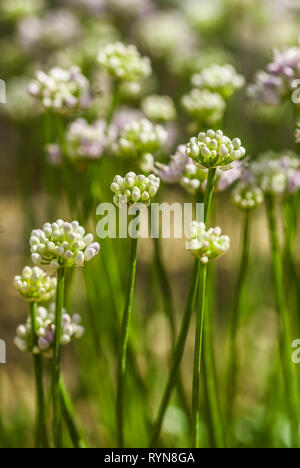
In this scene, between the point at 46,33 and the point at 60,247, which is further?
the point at 46,33

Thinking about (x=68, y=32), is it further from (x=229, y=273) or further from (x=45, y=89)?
(x=229, y=273)

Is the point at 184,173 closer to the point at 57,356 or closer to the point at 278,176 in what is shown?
the point at 278,176

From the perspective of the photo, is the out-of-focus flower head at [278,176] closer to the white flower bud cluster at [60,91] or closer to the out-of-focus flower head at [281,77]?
the out-of-focus flower head at [281,77]

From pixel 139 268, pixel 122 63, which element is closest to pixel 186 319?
pixel 122 63

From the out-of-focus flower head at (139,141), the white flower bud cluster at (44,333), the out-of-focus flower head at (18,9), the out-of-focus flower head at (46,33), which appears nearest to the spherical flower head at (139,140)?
the out-of-focus flower head at (139,141)

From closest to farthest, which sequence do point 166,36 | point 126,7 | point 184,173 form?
point 184,173 → point 166,36 → point 126,7

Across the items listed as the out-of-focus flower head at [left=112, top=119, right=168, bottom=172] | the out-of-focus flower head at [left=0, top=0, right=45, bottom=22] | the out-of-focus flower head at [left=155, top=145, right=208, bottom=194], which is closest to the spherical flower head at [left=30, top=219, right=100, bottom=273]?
the out-of-focus flower head at [left=155, top=145, right=208, bottom=194]

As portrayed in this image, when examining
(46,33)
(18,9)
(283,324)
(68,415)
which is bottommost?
(68,415)

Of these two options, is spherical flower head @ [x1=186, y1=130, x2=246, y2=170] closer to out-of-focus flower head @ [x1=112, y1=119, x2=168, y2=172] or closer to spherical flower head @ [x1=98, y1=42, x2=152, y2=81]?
out-of-focus flower head @ [x1=112, y1=119, x2=168, y2=172]
